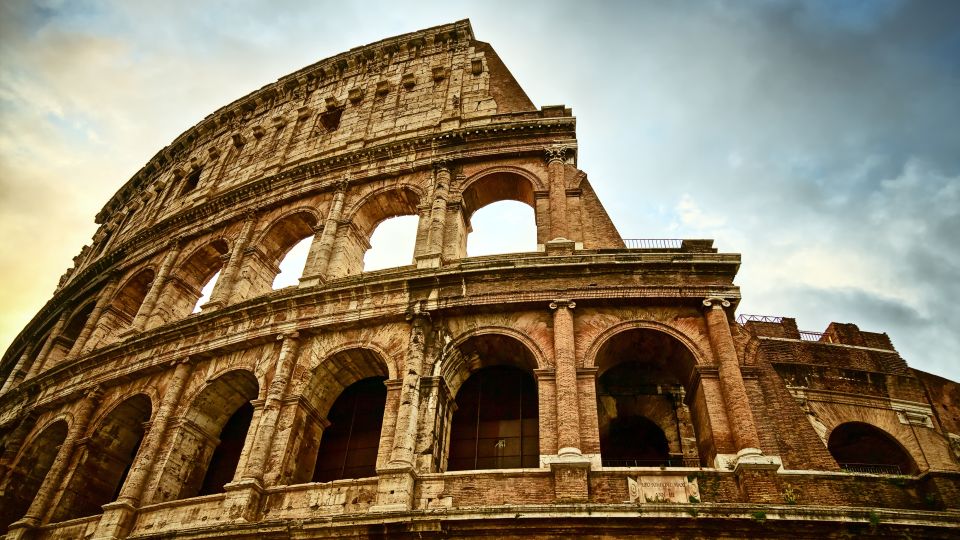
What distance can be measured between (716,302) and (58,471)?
523 inches

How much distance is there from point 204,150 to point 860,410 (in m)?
21.1

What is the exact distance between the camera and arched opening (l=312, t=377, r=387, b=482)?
1079 cm

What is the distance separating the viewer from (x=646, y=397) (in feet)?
36.3

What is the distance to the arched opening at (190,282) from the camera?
15284 millimetres

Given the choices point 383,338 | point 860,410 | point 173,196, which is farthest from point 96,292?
point 860,410

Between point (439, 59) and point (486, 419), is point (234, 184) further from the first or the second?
point (486, 419)

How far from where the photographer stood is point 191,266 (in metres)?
16.2

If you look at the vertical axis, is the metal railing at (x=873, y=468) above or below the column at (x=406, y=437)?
above

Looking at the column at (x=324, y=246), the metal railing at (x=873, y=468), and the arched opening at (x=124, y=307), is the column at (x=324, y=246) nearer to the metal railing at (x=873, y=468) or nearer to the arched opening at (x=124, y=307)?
the arched opening at (x=124, y=307)

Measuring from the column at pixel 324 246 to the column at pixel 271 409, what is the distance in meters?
1.59

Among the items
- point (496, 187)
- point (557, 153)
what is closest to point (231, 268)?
point (496, 187)

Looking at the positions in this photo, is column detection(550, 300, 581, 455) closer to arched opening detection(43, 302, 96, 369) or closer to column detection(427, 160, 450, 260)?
column detection(427, 160, 450, 260)

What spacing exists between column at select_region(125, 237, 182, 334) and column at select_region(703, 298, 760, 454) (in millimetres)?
12953

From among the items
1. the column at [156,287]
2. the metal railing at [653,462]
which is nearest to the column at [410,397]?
the metal railing at [653,462]
